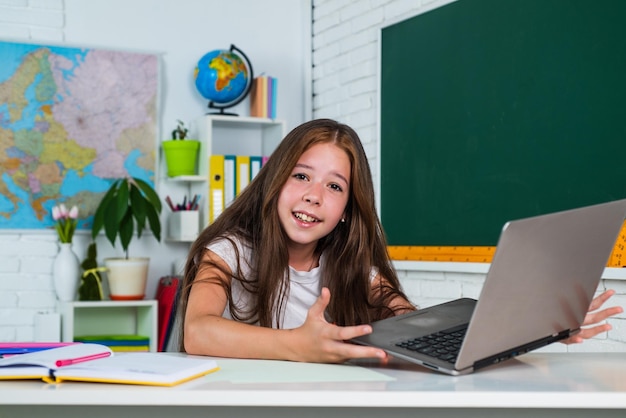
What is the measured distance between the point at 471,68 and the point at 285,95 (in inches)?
53.1

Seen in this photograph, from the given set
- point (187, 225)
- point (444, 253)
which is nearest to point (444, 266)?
point (444, 253)

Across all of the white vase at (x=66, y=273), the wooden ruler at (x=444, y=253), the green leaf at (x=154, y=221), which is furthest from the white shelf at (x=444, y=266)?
the white vase at (x=66, y=273)

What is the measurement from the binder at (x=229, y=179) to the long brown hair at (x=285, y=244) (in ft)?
6.29

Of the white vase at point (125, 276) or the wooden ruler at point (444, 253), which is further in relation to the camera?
the white vase at point (125, 276)

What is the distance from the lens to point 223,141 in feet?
13.7

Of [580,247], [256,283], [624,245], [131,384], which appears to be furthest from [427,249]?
[131,384]

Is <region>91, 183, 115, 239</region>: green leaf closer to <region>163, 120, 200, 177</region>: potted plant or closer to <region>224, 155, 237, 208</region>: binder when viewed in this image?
<region>163, 120, 200, 177</region>: potted plant

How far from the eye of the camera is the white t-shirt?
70.3 inches

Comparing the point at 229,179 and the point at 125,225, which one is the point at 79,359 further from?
the point at 229,179

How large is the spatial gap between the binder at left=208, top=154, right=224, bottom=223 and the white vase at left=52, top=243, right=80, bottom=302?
634mm

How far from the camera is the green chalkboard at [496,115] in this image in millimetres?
2652

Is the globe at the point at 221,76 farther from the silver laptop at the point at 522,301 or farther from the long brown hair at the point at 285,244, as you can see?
the silver laptop at the point at 522,301

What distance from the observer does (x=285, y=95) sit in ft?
14.3

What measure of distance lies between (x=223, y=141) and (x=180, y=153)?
34 cm
